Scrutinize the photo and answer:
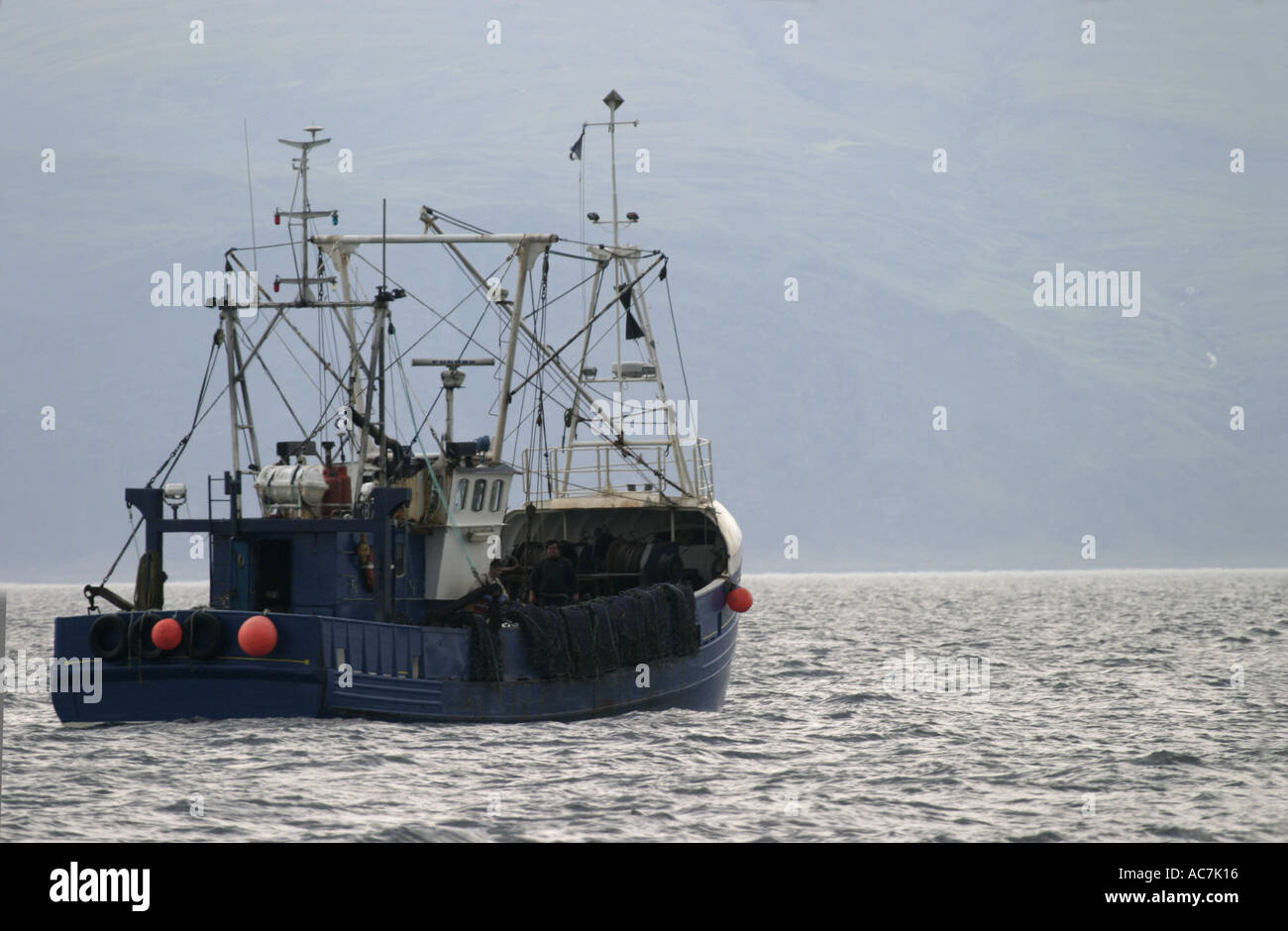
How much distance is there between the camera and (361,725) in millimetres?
24844

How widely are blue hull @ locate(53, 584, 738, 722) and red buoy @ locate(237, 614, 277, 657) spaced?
27 centimetres

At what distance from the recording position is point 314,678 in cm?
2384

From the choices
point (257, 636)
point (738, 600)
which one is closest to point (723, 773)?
point (257, 636)

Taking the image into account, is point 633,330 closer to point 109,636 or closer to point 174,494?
point 174,494

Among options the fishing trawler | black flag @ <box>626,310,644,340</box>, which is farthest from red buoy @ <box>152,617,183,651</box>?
black flag @ <box>626,310,644,340</box>

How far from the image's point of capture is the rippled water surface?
1923 cm

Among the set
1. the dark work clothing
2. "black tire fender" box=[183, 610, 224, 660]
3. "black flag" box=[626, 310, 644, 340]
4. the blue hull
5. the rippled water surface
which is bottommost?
the rippled water surface

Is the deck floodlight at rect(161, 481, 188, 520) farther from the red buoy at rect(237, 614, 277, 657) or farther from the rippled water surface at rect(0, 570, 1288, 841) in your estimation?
the rippled water surface at rect(0, 570, 1288, 841)

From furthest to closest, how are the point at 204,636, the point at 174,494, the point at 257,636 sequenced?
the point at 174,494 < the point at 204,636 < the point at 257,636

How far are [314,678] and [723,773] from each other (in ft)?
19.0

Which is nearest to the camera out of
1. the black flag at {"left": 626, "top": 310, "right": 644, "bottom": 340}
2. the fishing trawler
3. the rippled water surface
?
the rippled water surface

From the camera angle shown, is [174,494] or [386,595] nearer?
[386,595]
